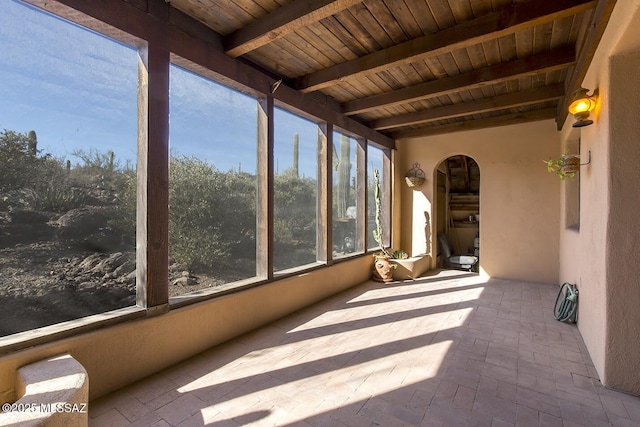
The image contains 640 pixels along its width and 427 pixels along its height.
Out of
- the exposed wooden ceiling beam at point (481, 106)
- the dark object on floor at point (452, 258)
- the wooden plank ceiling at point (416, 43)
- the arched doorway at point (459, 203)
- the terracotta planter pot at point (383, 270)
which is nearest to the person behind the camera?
the wooden plank ceiling at point (416, 43)

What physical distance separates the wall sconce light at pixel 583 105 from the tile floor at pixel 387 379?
2.11 meters

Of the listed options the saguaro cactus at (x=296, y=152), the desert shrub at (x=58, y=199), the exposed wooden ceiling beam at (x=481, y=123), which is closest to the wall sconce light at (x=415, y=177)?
the exposed wooden ceiling beam at (x=481, y=123)

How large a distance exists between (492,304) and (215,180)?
3.95 m

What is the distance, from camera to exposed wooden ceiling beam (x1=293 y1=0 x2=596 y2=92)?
231cm

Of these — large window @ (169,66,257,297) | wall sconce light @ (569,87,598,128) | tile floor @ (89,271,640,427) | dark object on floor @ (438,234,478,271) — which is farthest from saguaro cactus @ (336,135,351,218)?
wall sconce light @ (569,87,598,128)

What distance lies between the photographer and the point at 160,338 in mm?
2383

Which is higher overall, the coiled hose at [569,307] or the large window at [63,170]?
the large window at [63,170]

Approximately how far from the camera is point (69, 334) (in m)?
1.94

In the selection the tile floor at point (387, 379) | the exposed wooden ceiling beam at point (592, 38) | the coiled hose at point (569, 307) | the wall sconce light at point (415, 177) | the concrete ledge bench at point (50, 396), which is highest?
the exposed wooden ceiling beam at point (592, 38)

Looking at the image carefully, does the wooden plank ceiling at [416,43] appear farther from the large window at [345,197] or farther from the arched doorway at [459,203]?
the arched doorway at [459,203]

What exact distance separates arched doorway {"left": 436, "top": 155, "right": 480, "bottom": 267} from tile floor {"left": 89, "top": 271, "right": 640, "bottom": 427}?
4164 mm

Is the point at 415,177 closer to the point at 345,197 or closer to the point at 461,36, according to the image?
the point at 345,197

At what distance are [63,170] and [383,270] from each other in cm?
460

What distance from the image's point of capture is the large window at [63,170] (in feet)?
6.11
